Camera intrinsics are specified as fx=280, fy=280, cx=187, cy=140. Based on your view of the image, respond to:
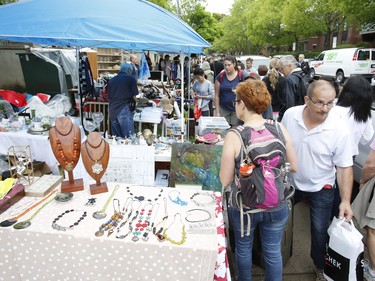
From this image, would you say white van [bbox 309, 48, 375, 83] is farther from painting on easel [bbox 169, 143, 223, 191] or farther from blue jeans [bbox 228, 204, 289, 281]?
blue jeans [bbox 228, 204, 289, 281]

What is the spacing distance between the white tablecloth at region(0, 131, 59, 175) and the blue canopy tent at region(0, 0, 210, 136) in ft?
3.55

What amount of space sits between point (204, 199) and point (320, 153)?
0.91 meters

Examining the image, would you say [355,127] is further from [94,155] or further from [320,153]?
[94,155]

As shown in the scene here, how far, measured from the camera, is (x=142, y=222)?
1727 millimetres

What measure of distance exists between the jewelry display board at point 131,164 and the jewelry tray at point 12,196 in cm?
67

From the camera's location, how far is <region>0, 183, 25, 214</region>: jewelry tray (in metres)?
1.79

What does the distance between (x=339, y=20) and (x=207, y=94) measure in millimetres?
22873

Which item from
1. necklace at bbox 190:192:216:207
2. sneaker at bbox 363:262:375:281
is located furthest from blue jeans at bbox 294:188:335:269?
necklace at bbox 190:192:216:207

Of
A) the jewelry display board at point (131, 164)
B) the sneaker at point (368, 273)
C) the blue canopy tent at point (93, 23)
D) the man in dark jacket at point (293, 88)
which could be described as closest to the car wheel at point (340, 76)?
the man in dark jacket at point (293, 88)

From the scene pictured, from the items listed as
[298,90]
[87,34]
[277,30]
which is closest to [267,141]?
[87,34]

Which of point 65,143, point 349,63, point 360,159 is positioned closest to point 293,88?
point 360,159

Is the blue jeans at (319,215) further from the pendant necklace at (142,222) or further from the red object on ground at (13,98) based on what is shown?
the red object on ground at (13,98)

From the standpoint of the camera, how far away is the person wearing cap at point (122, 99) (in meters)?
4.27

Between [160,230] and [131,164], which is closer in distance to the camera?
[160,230]
